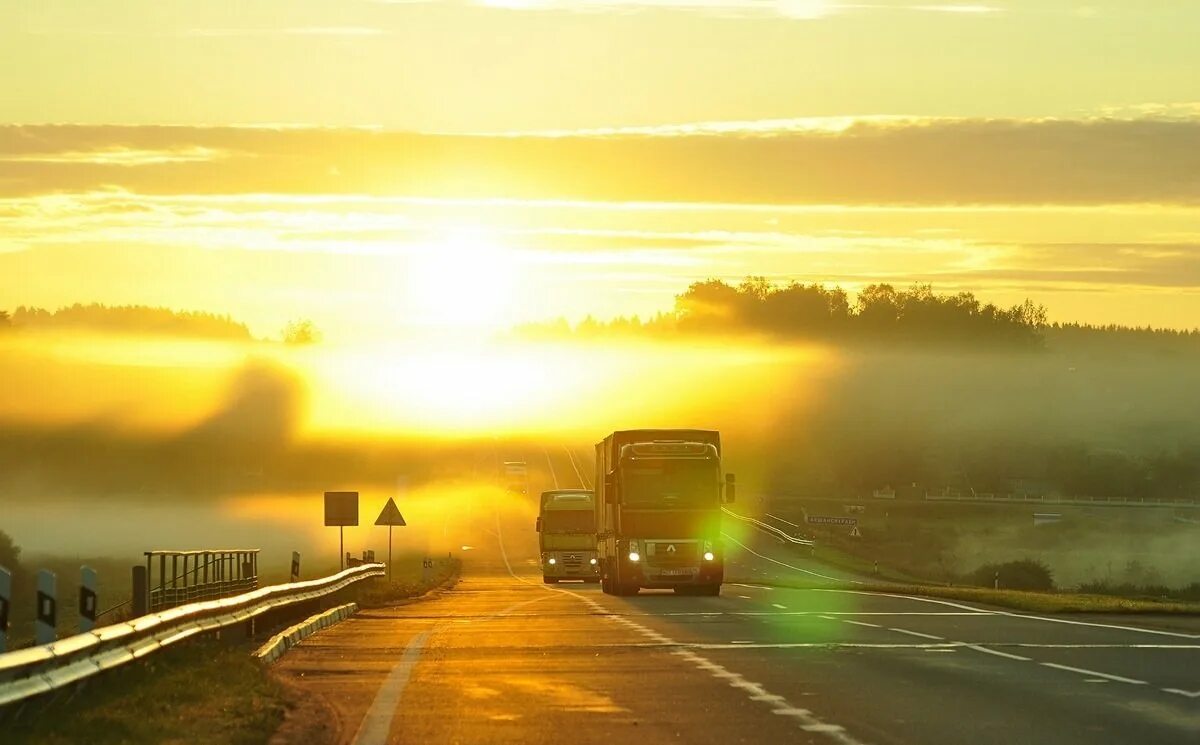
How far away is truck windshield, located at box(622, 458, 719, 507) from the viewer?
4631cm

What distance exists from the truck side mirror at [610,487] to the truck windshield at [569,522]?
2688 centimetres

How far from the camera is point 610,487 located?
156 feet

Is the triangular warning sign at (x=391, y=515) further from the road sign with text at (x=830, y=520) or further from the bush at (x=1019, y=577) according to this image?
the road sign with text at (x=830, y=520)

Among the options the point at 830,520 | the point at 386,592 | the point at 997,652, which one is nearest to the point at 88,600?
the point at 997,652

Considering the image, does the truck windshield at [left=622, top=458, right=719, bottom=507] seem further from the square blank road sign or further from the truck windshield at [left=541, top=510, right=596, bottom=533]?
the truck windshield at [left=541, top=510, right=596, bottom=533]

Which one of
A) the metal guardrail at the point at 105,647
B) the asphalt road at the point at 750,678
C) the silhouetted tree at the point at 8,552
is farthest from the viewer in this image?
the silhouetted tree at the point at 8,552

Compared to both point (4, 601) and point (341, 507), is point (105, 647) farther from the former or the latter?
point (341, 507)

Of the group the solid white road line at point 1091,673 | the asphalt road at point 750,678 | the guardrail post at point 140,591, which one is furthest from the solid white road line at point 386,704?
the solid white road line at point 1091,673

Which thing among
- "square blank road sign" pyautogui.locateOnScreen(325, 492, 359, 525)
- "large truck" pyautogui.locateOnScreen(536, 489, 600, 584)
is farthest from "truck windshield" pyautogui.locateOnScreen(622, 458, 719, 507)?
"large truck" pyautogui.locateOnScreen(536, 489, 600, 584)

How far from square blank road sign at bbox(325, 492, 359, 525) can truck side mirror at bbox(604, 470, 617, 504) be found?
14.1 m

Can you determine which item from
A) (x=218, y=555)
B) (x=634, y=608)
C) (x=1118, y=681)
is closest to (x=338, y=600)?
(x=218, y=555)

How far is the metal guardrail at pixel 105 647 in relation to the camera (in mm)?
13211

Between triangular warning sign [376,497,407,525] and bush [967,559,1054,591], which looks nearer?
triangular warning sign [376,497,407,525]

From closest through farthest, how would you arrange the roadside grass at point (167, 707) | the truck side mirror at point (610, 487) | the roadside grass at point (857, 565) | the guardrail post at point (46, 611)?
the roadside grass at point (167, 707) < the guardrail post at point (46, 611) < the truck side mirror at point (610, 487) < the roadside grass at point (857, 565)
